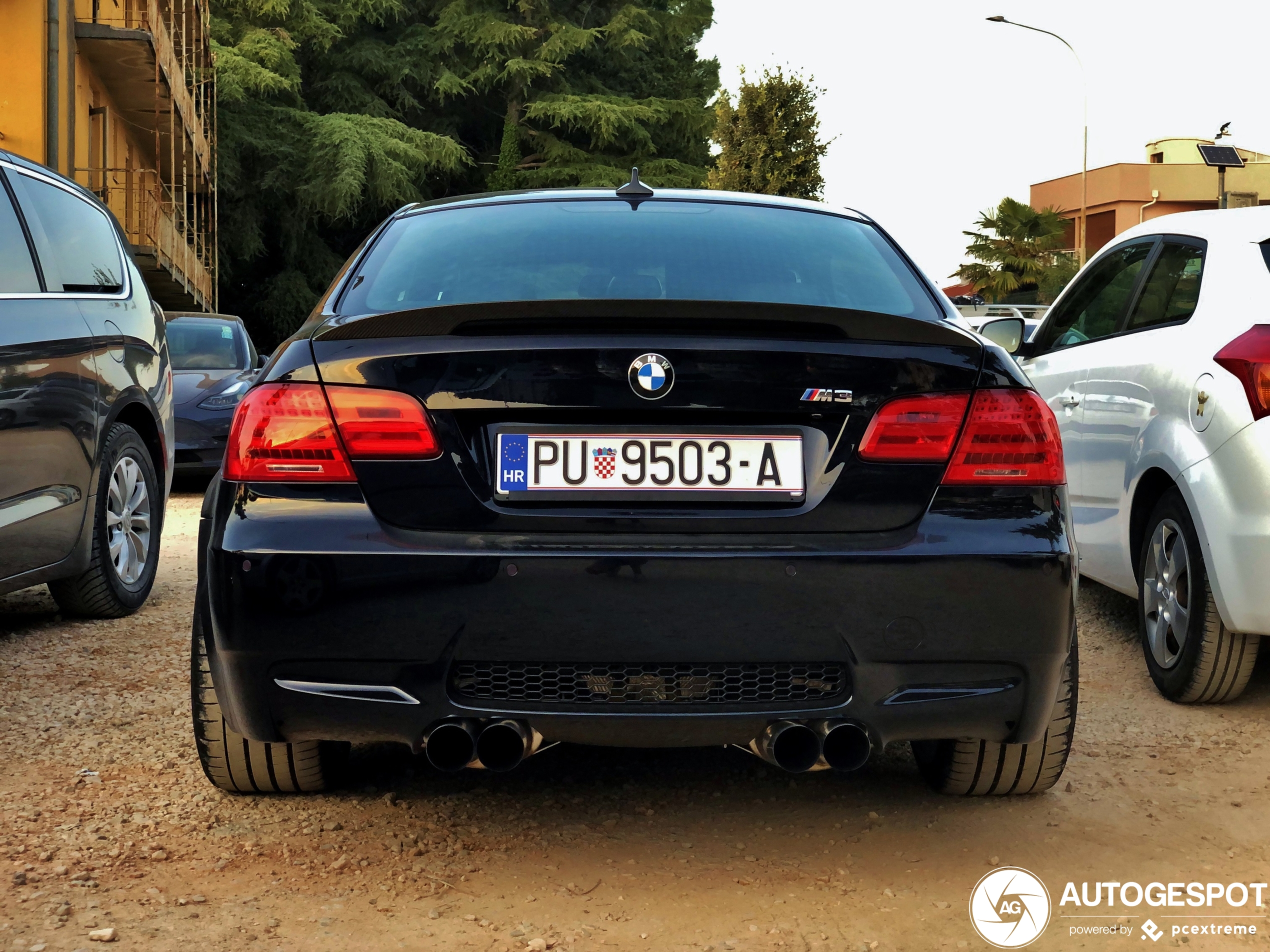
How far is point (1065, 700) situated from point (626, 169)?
134 ft

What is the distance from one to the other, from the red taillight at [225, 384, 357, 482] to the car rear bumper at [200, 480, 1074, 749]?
35 millimetres

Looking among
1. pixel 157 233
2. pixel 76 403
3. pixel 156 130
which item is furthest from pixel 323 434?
pixel 156 130

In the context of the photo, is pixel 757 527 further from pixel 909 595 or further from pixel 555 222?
pixel 555 222

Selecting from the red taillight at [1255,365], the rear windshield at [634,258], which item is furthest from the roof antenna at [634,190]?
the red taillight at [1255,365]

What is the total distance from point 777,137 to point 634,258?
32.3 meters

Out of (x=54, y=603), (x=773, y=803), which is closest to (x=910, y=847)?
(x=773, y=803)

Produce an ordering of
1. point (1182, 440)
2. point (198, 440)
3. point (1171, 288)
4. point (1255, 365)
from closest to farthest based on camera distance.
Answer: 1. point (1255, 365)
2. point (1182, 440)
3. point (1171, 288)
4. point (198, 440)

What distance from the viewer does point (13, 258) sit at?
509cm

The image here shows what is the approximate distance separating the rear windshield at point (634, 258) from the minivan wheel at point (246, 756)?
942mm

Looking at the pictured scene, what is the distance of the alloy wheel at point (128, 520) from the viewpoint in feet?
19.5

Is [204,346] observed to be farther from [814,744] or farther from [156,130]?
[156,130]

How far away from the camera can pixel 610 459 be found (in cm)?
286

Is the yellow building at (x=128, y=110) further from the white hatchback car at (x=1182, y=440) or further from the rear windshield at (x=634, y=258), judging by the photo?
the rear windshield at (x=634, y=258)

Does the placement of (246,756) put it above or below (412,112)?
below
